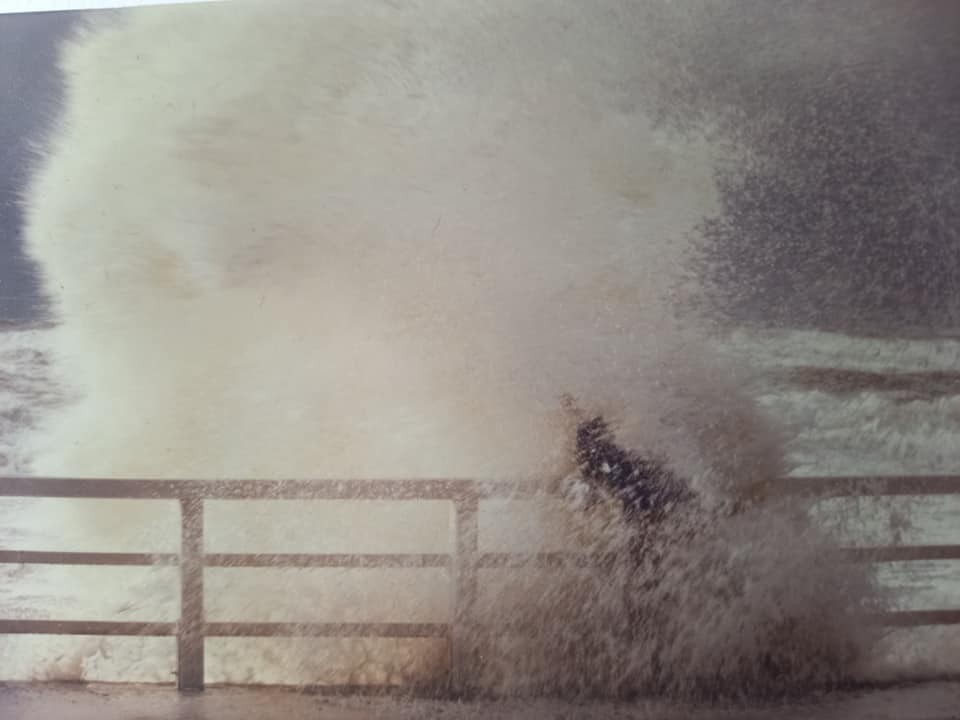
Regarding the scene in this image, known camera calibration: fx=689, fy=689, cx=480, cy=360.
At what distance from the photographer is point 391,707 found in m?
1.30

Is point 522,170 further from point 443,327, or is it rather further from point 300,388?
point 300,388

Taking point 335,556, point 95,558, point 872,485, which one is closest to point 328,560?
point 335,556

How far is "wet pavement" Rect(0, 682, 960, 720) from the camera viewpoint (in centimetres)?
127

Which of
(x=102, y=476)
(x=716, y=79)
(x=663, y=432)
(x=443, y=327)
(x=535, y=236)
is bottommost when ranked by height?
(x=102, y=476)

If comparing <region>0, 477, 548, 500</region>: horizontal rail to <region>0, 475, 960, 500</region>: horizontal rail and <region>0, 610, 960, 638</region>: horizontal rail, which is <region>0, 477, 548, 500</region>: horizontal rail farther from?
<region>0, 610, 960, 638</region>: horizontal rail

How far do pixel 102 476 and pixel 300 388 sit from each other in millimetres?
420

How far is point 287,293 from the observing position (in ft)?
4.26

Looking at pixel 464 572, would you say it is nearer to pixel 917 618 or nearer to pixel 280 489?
pixel 280 489

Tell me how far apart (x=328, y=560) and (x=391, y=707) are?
11.8 inches

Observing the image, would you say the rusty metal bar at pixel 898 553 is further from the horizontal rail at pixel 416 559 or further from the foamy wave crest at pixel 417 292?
the foamy wave crest at pixel 417 292

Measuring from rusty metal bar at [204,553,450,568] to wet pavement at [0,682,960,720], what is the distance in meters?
0.24

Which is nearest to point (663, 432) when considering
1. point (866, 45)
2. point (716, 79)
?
point (716, 79)

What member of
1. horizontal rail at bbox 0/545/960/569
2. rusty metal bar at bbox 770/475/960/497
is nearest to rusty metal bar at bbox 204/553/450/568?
horizontal rail at bbox 0/545/960/569

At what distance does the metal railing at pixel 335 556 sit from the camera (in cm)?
128
